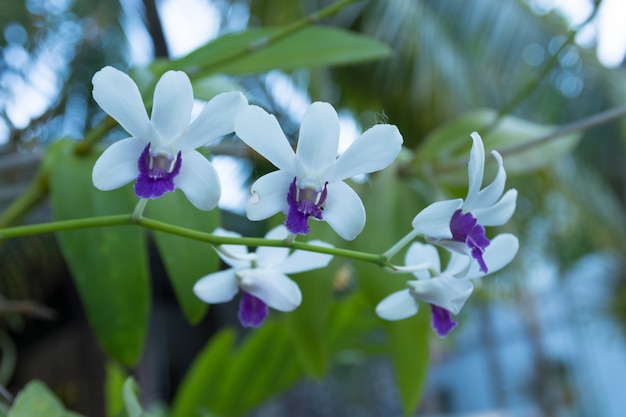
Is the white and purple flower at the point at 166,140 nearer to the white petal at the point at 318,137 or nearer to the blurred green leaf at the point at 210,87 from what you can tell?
the white petal at the point at 318,137

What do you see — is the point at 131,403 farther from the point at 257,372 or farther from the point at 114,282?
the point at 257,372

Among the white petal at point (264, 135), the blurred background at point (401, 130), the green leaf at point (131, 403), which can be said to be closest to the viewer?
the white petal at point (264, 135)

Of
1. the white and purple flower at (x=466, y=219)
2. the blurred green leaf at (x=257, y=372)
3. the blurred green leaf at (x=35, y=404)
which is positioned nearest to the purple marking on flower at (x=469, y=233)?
the white and purple flower at (x=466, y=219)

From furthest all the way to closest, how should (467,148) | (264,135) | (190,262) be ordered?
(467,148)
(190,262)
(264,135)

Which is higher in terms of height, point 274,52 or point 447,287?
point 274,52

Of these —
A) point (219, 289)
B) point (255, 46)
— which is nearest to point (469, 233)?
point (219, 289)

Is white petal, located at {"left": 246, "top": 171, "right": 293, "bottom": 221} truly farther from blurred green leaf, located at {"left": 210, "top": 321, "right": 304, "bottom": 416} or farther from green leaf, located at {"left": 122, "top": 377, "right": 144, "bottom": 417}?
blurred green leaf, located at {"left": 210, "top": 321, "right": 304, "bottom": 416}
